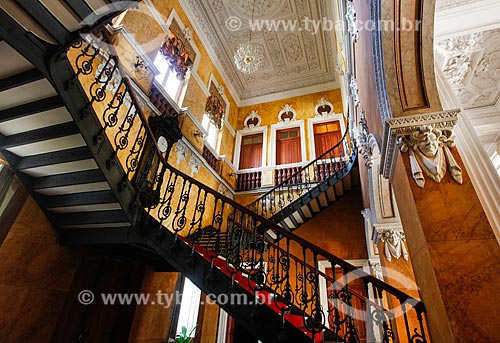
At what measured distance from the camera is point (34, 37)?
5.78 feet

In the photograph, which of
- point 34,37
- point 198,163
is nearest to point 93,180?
point 34,37

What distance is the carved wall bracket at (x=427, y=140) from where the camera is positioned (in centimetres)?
178

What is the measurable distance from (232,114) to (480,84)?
7376 mm

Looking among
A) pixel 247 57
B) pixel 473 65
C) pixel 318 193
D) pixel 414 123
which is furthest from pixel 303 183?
pixel 414 123

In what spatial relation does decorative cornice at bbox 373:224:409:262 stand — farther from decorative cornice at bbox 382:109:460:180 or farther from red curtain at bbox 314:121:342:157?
red curtain at bbox 314:121:342:157

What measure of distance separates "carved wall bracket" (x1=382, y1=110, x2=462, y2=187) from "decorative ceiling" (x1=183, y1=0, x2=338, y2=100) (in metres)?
6.67

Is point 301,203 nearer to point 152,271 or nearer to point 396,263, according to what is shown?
point 396,263

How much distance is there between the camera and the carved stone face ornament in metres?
1.76

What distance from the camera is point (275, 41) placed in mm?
8273

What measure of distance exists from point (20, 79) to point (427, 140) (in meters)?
3.31

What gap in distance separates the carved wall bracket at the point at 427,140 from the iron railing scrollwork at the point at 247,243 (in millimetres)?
988

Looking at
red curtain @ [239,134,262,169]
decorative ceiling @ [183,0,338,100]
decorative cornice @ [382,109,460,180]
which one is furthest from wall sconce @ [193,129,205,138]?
decorative cornice @ [382,109,460,180]

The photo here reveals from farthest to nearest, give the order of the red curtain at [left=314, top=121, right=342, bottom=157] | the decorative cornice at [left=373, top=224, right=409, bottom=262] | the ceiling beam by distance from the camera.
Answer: the red curtain at [left=314, top=121, right=342, bottom=157], the decorative cornice at [left=373, top=224, right=409, bottom=262], the ceiling beam

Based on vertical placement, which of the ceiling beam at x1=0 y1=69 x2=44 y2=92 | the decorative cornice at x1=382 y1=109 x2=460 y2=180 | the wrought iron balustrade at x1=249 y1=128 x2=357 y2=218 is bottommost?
the decorative cornice at x1=382 y1=109 x2=460 y2=180
